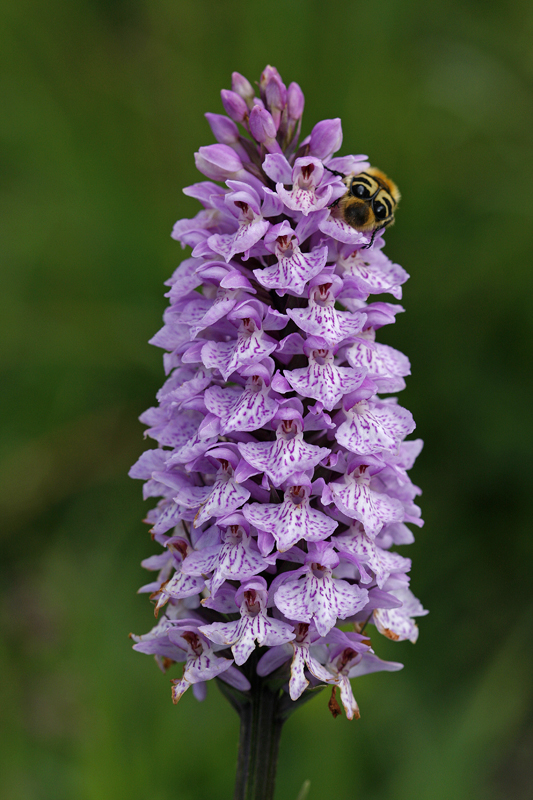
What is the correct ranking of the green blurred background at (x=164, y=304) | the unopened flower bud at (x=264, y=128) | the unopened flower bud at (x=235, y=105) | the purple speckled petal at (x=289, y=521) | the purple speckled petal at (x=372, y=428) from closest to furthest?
the purple speckled petal at (x=289, y=521)
the purple speckled petal at (x=372, y=428)
the unopened flower bud at (x=264, y=128)
the unopened flower bud at (x=235, y=105)
the green blurred background at (x=164, y=304)

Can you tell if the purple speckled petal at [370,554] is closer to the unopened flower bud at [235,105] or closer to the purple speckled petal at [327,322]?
the purple speckled petal at [327,322]

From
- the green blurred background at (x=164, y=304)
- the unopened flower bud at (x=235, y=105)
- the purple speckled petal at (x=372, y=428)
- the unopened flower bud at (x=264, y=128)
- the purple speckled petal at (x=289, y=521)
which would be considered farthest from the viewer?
the green blurred background at (x=164, y=304)

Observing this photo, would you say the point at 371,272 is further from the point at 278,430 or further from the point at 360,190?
the point at 278,430

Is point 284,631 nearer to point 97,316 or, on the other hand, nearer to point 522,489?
point 522,489

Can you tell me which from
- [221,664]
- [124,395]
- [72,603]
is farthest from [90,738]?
[124,395]

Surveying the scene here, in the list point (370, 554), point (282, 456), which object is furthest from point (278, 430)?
point (370, 554)

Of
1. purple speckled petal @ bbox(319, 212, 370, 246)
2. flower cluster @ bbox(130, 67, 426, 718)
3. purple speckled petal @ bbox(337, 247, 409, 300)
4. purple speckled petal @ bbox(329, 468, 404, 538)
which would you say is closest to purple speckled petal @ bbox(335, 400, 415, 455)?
flower cluster @ bbox(130, 67, 426, 718)

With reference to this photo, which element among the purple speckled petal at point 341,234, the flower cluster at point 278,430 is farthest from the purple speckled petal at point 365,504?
the purple speckled petal at point 341,234
